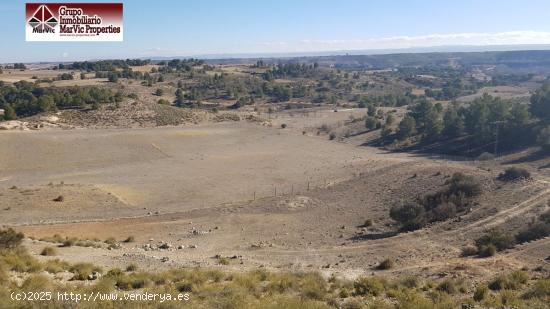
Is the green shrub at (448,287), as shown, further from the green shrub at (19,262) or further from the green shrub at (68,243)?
the green shrub at (68,243)

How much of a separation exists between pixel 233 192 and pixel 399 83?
428 feet

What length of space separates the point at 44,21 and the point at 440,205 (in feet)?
82.6

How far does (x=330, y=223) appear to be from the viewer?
3067 centimetres

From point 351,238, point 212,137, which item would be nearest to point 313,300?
point 351,238

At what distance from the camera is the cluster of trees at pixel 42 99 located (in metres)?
69.4

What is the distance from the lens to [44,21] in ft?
97.7

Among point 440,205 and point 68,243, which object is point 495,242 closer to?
point 440,205

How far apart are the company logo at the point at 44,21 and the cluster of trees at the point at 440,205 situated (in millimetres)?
22521

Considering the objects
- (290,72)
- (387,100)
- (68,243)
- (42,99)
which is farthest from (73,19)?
(290,72)

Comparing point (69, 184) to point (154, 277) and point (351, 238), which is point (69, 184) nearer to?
point (351, 238)

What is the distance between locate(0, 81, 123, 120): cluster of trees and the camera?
69.4 m

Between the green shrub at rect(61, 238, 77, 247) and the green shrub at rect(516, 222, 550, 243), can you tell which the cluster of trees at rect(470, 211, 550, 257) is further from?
the green shrub at rect(61, 238, 77, 247)

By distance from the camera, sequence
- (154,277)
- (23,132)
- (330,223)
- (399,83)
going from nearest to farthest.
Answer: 1. (154,277)
2. (330,223)
3. (23,132)
4. (399,83)

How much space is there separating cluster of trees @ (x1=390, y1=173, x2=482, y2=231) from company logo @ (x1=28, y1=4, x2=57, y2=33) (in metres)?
22.5
